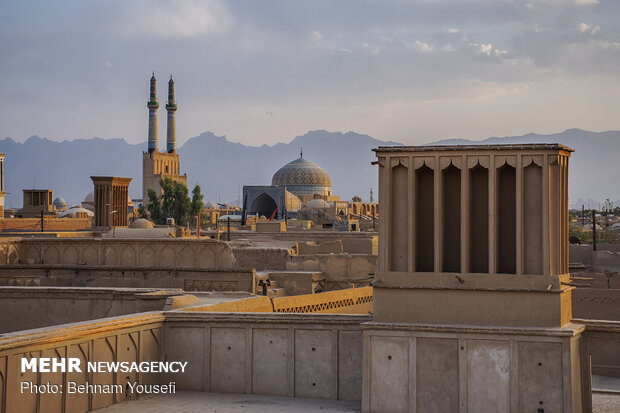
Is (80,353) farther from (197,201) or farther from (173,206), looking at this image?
(173,206)

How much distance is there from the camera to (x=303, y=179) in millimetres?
85062

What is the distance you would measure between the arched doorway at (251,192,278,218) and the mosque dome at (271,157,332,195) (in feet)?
17.6

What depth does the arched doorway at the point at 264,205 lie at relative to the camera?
7831 cm

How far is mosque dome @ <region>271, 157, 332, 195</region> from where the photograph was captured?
84312mm

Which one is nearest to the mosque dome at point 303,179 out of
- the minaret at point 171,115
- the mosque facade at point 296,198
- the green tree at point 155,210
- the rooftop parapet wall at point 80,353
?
the mosque facade at point 296,198

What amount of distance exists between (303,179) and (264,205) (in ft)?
24.0

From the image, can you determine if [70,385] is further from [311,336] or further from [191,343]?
[311,336]

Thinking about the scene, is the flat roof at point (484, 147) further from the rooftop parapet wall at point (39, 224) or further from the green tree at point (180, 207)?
the green tree at point (180, 207)

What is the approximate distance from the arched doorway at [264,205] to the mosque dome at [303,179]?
536 centimetres

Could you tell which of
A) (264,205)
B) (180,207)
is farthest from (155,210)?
(264,205)

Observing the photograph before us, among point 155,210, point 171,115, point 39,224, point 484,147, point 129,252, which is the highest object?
point 171,115

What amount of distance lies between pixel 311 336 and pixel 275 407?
3.71ft

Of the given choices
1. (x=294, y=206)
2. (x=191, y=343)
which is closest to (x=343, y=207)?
(x=294, y=206)

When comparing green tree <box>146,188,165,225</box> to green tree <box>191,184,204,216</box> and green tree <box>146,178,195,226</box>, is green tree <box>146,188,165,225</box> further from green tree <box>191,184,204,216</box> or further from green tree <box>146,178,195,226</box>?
green tree <box>191,184,204,216</box>
